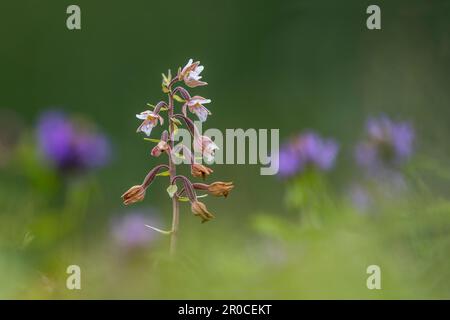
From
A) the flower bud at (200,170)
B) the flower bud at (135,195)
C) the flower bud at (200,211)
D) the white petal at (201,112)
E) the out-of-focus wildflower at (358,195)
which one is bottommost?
the flower bud at (200,211)

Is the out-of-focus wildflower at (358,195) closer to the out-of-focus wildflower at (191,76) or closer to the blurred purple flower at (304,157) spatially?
the blurred purple flower at (304,157)

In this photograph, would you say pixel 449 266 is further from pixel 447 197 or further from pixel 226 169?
pixel 226 169

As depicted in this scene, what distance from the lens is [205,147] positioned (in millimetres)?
1517

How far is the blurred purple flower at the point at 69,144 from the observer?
3.04m

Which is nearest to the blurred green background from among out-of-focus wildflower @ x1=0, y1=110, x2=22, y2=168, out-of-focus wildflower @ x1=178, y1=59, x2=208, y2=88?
out-of-focus wildflower @ x1=0, y1=110, x2=22, y2=168

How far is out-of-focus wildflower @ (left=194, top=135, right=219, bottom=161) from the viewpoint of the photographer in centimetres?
149

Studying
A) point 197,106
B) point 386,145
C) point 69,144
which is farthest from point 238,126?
point 197,106

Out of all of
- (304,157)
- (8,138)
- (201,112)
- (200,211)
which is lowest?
(200,211)

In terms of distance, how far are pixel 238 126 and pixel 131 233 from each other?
3077mm

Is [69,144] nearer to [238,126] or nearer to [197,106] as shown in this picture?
[197,106]

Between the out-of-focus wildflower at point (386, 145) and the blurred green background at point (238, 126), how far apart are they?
13 cm

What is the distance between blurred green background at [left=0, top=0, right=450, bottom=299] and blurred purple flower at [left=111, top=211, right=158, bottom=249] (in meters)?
0.05

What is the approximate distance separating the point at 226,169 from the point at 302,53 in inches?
131

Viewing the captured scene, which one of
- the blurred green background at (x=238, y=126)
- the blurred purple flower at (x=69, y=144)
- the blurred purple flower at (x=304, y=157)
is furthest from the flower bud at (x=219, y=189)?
the blurred purple flower at (x=69, y=144)
